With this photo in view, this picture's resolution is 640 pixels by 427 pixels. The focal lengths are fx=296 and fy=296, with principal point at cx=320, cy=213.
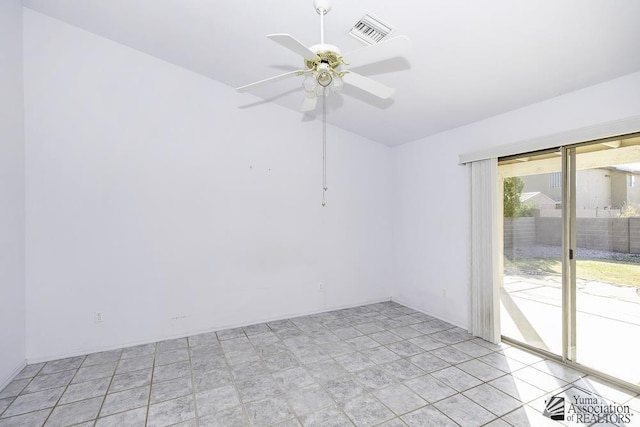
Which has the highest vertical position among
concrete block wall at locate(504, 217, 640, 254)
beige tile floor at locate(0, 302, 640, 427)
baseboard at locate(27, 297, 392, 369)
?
concrete block wall at locate(504, 217, 640, 254)

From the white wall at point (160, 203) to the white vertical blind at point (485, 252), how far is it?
6.00 ft

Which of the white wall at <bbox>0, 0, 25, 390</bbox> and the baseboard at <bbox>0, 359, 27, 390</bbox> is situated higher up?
the white wall at <bbox>0, 0, 25, 390</bbox>

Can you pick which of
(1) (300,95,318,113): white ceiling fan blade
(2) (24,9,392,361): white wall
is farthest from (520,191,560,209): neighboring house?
(1) (300,95,318,113): white ceiling fan blade

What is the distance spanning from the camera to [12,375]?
2.73m

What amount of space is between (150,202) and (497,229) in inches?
161

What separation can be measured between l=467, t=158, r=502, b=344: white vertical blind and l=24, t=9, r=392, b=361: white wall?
1.83 m

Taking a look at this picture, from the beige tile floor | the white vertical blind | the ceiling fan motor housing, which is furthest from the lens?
the white vertical blind

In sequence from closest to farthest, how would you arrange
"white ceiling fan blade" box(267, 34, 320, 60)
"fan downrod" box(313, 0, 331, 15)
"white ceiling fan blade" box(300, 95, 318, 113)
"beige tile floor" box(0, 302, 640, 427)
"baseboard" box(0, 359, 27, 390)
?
"white ceiling fan blade" box(267, 34, 320, 60) → "fan downrod" box(313, 0, 331, 15) → "beige tile floor" box(0, 302, 640, 427) → "white ceiling fan blade" box(300, 95, 318, 113) → "baseboard" box(0, 359, 27, 390)

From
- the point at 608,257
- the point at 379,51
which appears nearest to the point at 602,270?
the point at 608,257

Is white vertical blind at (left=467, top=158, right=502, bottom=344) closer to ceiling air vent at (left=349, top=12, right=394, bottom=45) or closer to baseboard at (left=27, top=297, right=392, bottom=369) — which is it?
baseboard at (left=27, top=297, right=392, bottom=369)

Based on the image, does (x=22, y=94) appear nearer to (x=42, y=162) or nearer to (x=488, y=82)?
(x=42, y=162)

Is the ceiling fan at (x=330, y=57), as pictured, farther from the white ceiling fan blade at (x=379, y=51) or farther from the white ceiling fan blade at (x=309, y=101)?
the white ceiling fan blade at (x=309, y=101)

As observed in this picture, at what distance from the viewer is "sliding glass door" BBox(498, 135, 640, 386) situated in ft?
8.68

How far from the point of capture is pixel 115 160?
3357 mm
